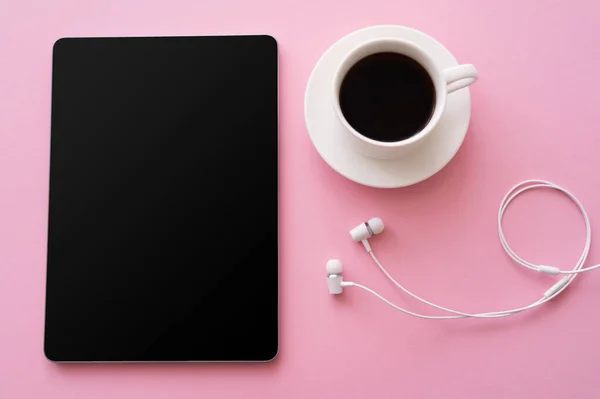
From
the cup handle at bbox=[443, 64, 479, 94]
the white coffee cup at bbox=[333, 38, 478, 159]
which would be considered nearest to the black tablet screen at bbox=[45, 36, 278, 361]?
the white coffee cup at bbox=[333, 38, 478, 159]

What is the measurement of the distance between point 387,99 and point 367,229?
0.18m

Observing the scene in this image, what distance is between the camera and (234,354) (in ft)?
1.87

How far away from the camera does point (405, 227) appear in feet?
1.94

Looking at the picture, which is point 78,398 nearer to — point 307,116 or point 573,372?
point 307,116

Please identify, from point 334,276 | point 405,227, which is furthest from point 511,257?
point 334,276

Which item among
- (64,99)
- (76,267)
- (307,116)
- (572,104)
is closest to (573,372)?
(572,104)

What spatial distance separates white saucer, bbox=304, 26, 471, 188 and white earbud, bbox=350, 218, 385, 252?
0.06 meters

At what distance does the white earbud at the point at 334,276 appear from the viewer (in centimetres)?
56

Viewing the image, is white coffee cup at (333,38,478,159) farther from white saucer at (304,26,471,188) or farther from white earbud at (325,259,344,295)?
white earbud at (325,259,344,295)

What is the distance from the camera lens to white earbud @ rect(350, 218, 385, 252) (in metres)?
0.57

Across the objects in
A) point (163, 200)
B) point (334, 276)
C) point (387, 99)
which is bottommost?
point (334, 276)

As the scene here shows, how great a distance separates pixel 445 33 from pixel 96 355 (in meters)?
0.69

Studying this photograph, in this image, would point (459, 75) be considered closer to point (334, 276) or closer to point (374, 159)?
point (374, 159)

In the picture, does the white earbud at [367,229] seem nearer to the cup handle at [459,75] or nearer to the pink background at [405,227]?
the pink background at [405,227]
